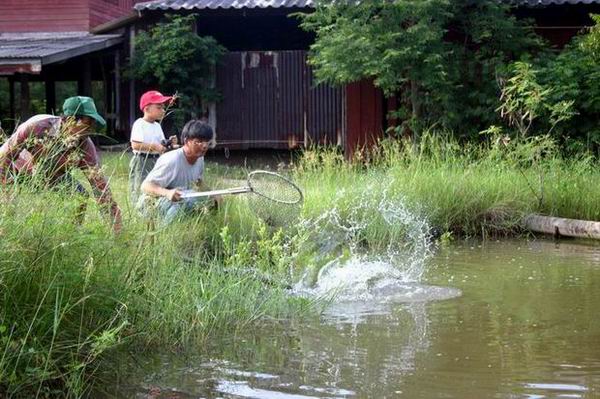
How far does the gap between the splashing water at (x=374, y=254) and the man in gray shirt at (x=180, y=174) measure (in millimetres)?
1048

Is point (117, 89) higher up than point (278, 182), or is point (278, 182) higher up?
point (117, 89)

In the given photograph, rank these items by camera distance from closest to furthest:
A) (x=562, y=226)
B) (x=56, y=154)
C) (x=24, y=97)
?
1. (x=56, y=154)
2. (x=562, y=226)
3. (x=24, y=97)

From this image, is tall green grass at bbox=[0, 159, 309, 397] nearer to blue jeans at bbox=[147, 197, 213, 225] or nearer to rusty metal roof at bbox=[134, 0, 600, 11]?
blue jeans at bbox=[147, 197, 213, 225]

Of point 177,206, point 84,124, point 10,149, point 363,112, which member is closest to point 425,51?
point 363,112

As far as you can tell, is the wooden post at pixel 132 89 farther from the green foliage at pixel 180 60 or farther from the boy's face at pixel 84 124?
the boy's face at pixel 84 124

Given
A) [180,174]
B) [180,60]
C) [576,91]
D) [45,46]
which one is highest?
[45,46]

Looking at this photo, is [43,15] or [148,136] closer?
[148,136]

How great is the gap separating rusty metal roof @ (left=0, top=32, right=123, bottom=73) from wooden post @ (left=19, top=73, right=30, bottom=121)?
0.60 m

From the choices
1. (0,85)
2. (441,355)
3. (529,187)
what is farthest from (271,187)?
(0,85)

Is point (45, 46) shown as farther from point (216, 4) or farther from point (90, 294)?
point (90, 294)

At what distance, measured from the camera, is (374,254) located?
952cm

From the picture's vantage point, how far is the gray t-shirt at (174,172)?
777 cm

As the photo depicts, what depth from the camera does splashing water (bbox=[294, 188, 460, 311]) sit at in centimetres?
764

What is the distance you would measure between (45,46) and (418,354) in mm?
14122
